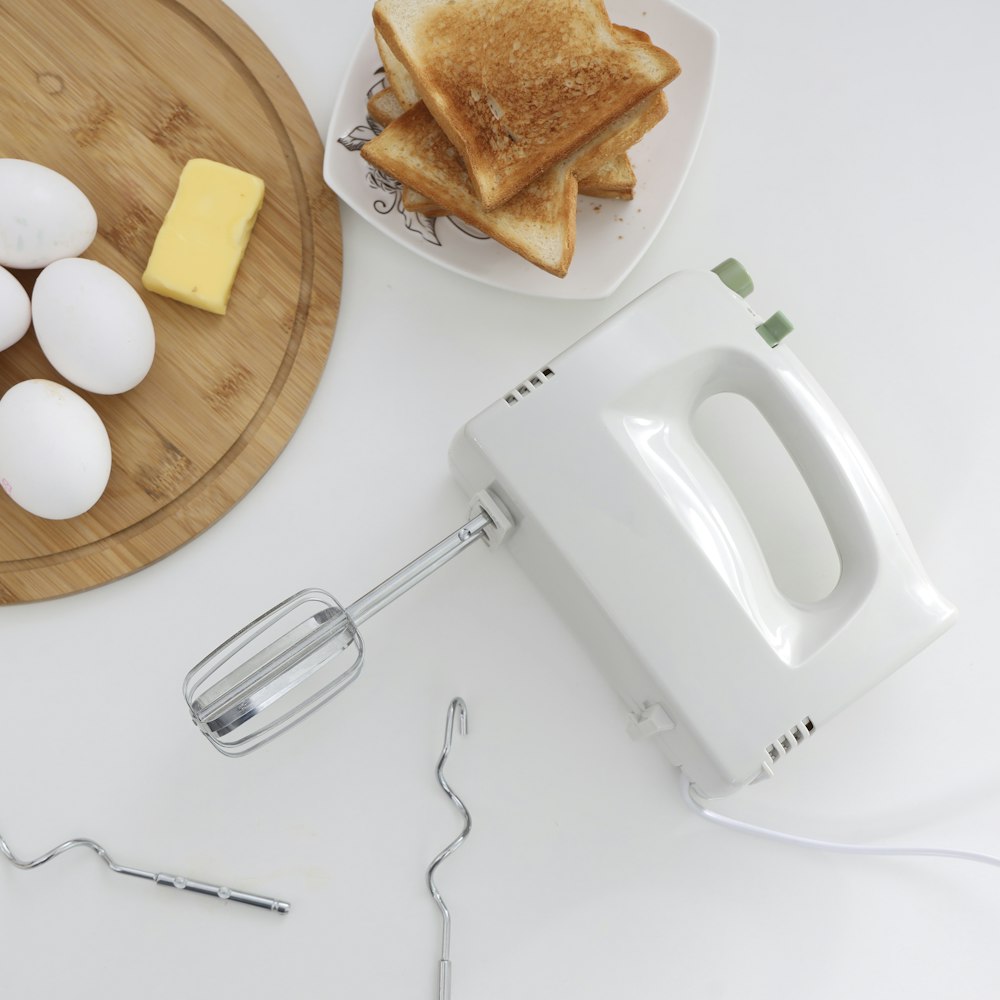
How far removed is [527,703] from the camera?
2.44ft

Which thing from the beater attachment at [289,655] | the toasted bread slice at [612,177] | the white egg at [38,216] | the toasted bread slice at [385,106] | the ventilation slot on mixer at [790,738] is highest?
the white egg at [38,216]

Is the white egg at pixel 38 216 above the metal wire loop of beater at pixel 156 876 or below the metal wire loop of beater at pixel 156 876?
above

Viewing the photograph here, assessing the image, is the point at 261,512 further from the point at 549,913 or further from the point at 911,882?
the point at 911,882

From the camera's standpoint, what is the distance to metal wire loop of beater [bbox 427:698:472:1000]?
0.70 meters

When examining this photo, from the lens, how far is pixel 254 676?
0.58 meters

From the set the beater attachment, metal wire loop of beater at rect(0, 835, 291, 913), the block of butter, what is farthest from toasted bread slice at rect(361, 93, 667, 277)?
metal wire loop of beater at rect(0, 835, 291, 913)

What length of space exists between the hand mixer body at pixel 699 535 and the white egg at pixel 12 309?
34cm

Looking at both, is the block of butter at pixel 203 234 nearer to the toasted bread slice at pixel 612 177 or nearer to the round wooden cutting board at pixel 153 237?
the round wooden cutting board at pixel 153 237

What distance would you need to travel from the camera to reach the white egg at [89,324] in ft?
2.09

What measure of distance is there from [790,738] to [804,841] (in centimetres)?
17

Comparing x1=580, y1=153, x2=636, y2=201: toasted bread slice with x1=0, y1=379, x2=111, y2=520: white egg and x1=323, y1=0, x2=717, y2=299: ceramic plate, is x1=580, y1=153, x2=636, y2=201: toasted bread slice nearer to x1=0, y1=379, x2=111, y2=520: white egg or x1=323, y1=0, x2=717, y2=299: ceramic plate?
x1=323, y1=0, x2=717, y2=299: ceramic plate

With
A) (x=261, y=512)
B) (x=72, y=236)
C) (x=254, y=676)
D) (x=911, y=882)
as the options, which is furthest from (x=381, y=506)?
(x=911, y=882)

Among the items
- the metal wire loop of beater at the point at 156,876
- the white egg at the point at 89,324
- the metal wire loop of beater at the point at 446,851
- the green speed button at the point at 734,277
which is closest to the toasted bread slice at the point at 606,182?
the green speed button at the point at 734,277

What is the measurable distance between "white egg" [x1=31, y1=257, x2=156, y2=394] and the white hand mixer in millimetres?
224
